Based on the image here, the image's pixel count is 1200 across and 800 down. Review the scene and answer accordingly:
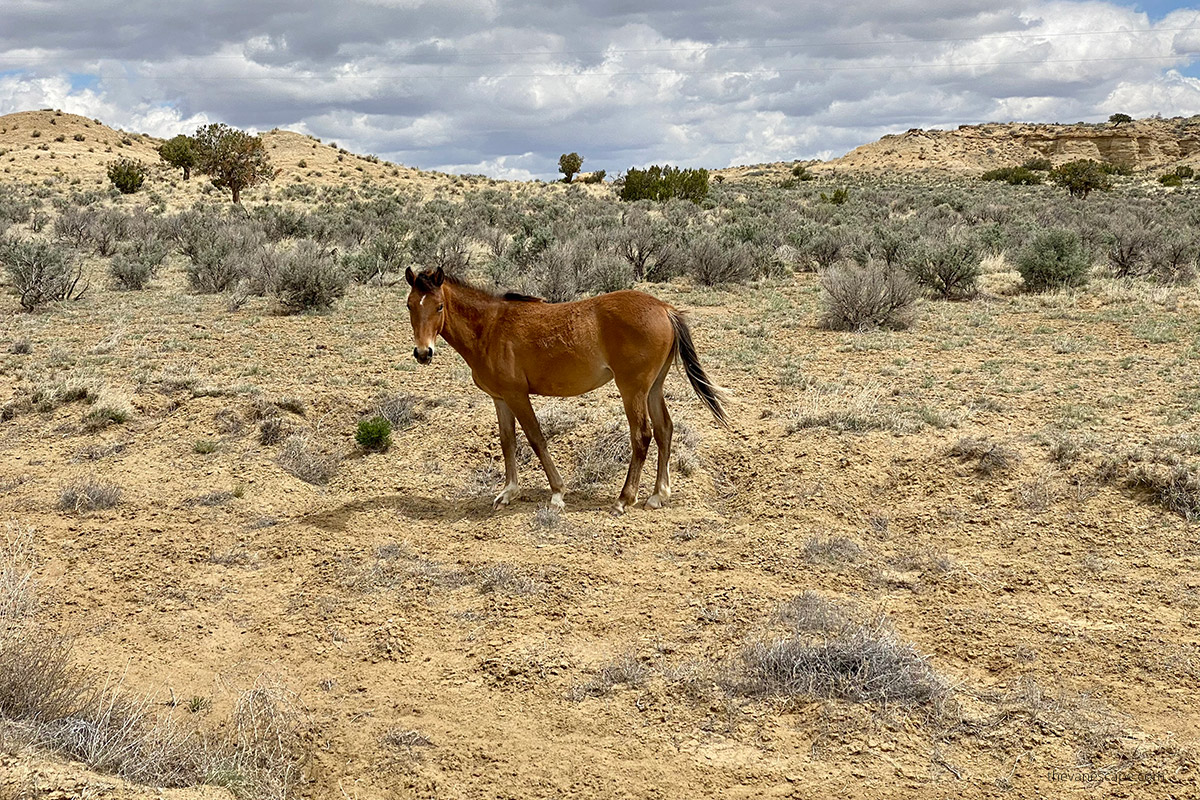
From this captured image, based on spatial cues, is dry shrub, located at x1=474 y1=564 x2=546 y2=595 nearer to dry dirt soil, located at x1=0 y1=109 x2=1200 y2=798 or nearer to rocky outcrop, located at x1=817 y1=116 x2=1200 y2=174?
dry dirt soil, located at x1=0 y1=109 x2=1200 y2=798

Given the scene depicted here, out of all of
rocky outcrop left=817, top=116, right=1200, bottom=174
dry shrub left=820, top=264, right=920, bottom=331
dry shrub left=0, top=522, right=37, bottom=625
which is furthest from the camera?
rocky outcrop left=817, top=116, right=1200, bottom=174

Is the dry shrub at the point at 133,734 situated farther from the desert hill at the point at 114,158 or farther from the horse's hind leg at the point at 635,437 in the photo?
the desert hill at the point at 114,158

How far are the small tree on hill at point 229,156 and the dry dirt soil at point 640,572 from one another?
1208 inches

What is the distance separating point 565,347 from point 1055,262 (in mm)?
13100

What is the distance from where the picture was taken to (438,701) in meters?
4.81

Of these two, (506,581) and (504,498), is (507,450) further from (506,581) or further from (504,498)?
(506,581)

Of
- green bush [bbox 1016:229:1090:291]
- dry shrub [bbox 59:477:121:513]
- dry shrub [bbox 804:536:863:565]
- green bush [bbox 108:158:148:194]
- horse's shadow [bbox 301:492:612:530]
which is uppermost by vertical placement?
green bush [bbox 108:158:148:194]

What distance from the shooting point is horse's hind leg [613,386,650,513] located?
23.6ft

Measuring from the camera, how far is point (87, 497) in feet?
24.2

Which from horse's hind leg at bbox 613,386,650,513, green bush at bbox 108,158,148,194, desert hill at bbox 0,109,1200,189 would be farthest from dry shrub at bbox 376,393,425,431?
desert hill at bbox 0,109,1200,189

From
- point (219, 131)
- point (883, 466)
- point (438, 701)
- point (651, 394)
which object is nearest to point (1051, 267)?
point (883, 466)

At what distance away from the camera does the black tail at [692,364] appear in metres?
7.24

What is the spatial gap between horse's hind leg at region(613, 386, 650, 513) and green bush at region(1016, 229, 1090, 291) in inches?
491

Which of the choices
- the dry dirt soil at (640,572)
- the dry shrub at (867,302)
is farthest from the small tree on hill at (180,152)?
the dry shrub at (867,302)
